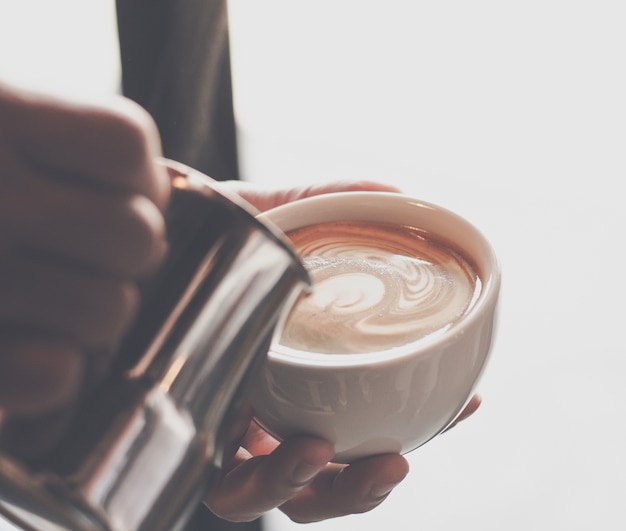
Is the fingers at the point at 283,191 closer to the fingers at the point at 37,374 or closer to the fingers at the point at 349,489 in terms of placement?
the fingers at the point at 349,489

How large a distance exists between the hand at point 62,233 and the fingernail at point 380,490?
13.2 inches

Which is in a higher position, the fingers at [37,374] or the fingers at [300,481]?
the fingers at [37,374]

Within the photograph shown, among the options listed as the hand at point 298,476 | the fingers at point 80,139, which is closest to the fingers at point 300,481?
the hand at point 298,476

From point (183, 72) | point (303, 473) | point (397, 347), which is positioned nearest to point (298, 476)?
point (303, 473)

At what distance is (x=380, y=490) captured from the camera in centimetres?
61

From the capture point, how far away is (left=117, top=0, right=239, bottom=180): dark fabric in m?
0.85

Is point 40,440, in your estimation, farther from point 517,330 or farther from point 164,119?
point 517,330

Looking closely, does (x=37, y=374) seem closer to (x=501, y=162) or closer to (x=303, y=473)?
(x=303, y=473)

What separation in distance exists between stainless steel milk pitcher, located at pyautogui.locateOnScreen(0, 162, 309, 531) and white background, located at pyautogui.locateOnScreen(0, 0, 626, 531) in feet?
2.17

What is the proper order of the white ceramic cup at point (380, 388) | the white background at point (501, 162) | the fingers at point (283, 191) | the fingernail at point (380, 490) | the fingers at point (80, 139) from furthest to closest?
the white background at point (501, 162), the fingers at point (283, 191), the fingernail at point (380, 490), the white ceramic cup at point (380, 388), the fingers at point (80, 139)

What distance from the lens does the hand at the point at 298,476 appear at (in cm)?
56

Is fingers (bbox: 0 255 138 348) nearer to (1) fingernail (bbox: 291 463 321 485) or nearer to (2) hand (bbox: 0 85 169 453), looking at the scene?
(2) hand (bbox: 0 85 169 453)

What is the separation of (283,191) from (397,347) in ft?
0.97

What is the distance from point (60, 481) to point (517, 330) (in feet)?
2.75
